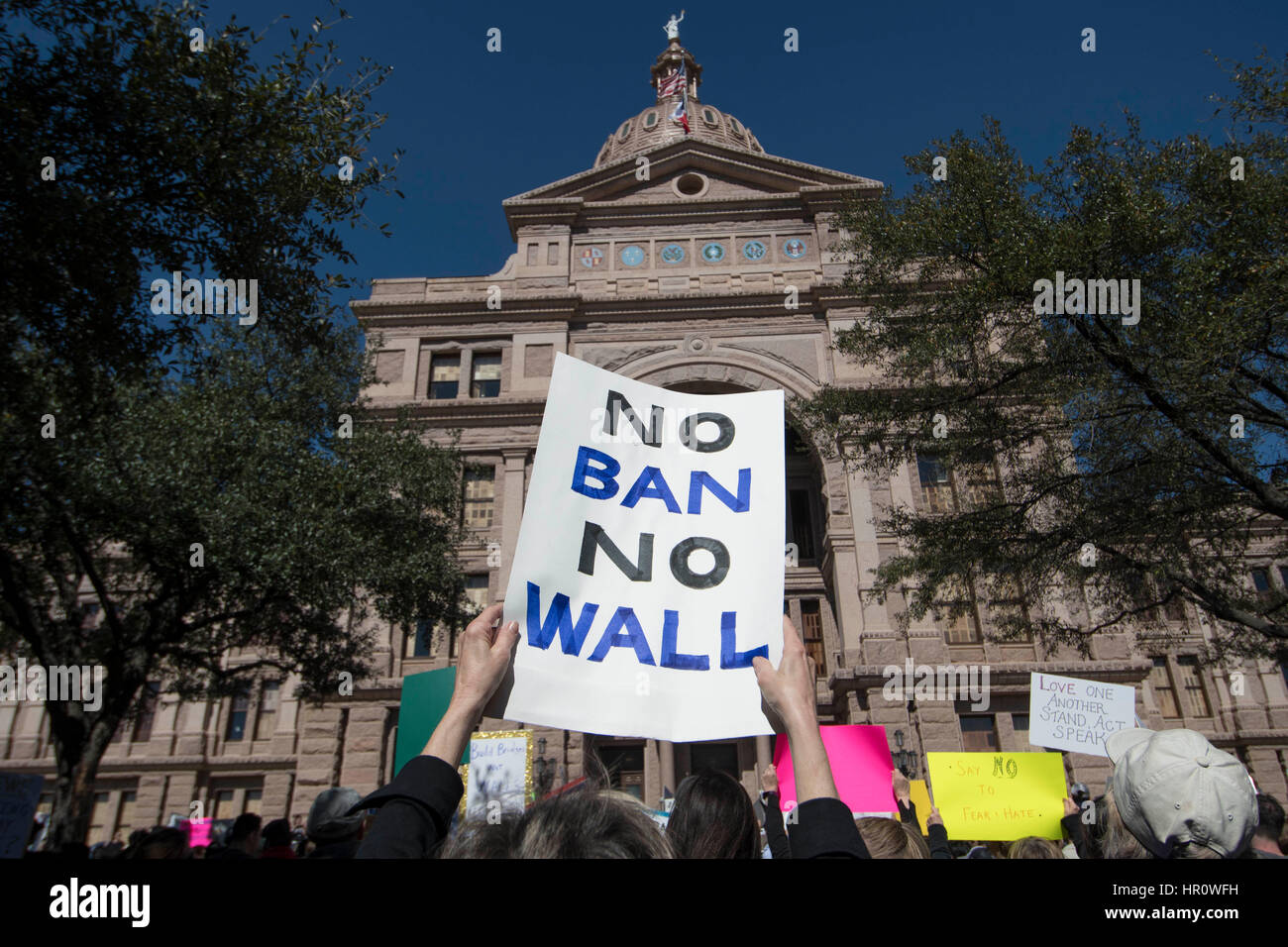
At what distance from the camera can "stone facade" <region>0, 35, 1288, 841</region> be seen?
73.9ft

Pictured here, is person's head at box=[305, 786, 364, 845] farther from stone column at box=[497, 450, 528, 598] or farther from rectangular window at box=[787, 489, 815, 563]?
rectangular window at box=[787, 489, 815, 563]

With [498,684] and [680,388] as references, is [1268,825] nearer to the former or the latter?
[498,684]

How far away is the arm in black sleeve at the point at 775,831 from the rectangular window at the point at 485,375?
24.3 meters

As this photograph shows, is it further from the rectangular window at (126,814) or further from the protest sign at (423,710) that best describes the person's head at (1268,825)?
the rectangular window at (126,814)

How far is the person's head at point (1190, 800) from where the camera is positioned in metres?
2.17

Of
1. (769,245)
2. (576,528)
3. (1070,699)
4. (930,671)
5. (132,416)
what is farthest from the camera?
(769,245)

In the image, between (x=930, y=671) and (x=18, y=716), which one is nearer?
(x=930, y=671)

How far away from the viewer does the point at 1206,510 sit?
12070 mm

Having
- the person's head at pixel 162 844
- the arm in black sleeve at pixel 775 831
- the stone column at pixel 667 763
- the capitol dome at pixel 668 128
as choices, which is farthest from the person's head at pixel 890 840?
the capitol dome at pixel 668 128

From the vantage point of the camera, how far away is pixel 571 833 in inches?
64.9

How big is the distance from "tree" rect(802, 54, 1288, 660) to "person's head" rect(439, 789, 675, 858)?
34.7ft

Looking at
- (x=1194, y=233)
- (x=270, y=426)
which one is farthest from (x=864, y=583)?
(x=270, y=426)
